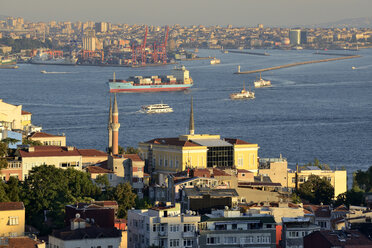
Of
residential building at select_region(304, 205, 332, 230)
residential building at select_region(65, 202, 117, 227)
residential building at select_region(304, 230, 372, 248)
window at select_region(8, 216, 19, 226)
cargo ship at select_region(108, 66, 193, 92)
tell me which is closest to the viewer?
residential building at select_region(304, 230, 372, 248)

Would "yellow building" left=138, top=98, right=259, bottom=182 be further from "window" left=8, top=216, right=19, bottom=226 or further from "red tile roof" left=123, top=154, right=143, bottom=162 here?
"window" left=8, top=216, right=19, bottom=226

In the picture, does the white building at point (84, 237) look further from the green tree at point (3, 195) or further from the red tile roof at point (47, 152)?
the red tile roof at point (47, 152)

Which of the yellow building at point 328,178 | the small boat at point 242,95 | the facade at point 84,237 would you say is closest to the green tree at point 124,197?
the facade at point 84,237

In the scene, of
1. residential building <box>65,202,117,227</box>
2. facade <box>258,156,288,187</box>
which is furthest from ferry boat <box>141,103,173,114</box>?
residential building <box>65,202,117,227</box>

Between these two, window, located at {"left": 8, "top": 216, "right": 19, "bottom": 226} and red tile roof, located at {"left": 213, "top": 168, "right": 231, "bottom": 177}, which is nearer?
window, located at {"left": 8, "top": 216, "right": 19, "bottom": 226}

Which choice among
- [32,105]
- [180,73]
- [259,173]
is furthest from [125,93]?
[259,173]

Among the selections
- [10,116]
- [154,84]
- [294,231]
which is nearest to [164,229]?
[294,231]
